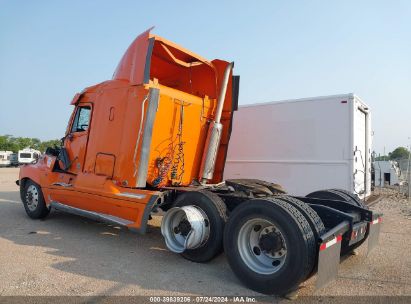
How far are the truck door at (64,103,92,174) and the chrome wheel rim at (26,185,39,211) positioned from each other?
1.32 metres

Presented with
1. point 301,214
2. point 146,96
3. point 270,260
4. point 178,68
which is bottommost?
point 270,260

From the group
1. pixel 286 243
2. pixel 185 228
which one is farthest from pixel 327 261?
pixel 185 228

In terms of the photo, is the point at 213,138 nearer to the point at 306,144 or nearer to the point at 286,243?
the point at 306,144

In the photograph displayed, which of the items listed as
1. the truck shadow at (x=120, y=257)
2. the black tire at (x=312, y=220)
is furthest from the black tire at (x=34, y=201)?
the black tire at (x=312, y=220)

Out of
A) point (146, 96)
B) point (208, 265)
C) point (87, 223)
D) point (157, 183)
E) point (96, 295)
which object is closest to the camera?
point (96, 295)

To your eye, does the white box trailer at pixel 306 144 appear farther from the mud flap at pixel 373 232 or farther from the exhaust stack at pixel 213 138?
the mud flap at pixel 373 232

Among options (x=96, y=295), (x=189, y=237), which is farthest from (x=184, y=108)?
(x=96, y=295)

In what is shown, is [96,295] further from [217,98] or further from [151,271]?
[217,98]

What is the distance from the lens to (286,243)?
12.8ft

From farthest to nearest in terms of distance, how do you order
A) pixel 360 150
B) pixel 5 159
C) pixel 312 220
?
pixel 5 159
pixel 360 150
pixel 312 220

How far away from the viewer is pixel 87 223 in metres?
7.90

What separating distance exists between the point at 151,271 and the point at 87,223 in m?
3.69

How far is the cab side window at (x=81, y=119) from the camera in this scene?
7.15 meters

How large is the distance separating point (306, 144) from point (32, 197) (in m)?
6.41
